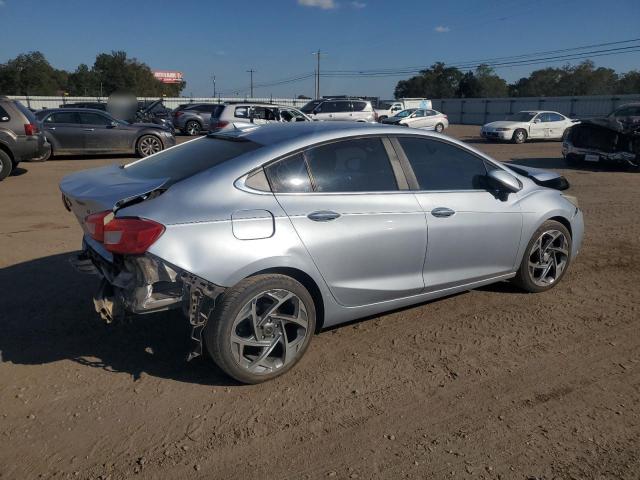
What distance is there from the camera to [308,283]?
3.48 metres

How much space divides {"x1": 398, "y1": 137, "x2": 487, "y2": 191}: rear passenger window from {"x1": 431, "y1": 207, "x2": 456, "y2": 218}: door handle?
17 centimetres

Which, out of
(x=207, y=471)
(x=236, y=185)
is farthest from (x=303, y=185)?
(x=207, y=471)

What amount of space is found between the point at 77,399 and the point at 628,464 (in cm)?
305

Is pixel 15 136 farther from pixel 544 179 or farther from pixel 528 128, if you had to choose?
pixel 528 128

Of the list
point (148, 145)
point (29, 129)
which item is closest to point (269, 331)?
point (29, 129)

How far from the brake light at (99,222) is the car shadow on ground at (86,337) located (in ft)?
1.97

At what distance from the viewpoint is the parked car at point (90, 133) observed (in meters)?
15.1

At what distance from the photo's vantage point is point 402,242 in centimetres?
378

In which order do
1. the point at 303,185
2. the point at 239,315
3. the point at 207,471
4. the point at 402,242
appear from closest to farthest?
1. the point at 207,471
2. the point at 239,315
3. the point at 303,185
4. the point at 402,242

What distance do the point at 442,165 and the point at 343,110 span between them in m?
22.7

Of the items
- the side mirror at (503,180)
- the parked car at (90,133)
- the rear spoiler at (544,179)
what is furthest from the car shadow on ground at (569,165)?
the parked car at (90,133)

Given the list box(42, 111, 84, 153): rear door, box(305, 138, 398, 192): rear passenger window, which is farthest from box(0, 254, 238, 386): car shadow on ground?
box(42, 111, 84, 153): rear door

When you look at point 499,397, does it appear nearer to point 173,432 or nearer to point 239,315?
point 239,315

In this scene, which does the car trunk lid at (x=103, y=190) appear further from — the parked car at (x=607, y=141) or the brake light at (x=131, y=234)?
the parked car at (x=607, y=141)
